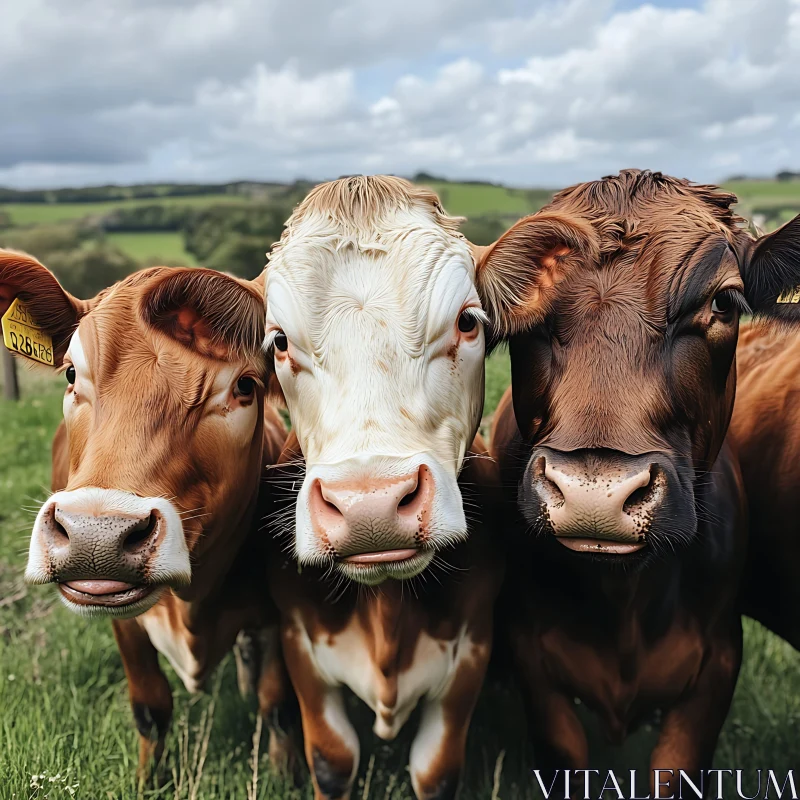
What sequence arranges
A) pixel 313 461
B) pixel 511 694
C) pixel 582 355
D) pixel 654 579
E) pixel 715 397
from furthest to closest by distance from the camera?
1. pixel 511 694
2. pixel 654 579
3. pixel 715 397
4. pixel 582 355
5. pixel 313 461

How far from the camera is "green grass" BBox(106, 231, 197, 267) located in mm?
29303

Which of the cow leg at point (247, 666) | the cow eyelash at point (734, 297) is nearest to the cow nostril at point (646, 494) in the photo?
the cow eyelash at point (734, 297)

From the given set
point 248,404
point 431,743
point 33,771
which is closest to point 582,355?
point 248,404

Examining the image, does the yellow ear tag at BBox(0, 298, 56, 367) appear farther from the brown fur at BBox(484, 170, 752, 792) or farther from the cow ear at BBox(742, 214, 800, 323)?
the cow ear at BBox(742, 214, 800, 323)

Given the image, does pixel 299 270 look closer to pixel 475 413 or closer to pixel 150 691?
pixel 475 413

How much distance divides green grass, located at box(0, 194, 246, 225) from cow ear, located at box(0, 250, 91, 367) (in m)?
35.9

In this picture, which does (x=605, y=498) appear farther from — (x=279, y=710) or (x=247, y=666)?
(x=247, y=666)

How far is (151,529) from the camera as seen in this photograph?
7.85ft

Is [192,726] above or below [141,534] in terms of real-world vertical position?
below

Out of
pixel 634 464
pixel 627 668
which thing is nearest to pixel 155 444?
pixel 634 464

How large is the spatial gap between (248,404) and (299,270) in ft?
1.96

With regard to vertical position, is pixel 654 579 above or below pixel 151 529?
below

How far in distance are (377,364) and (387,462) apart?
1.11ft

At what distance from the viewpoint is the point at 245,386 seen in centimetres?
279
